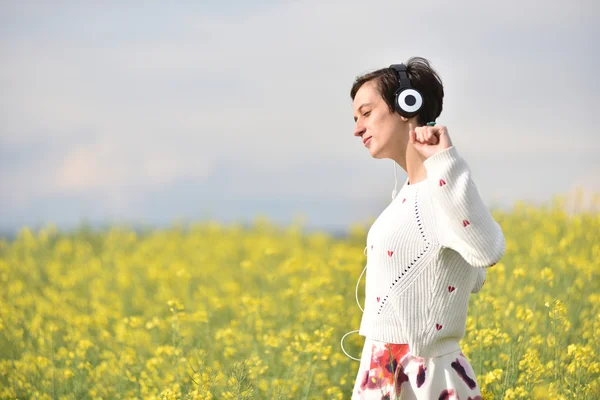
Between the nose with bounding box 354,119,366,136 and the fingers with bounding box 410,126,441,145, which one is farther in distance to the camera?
the nose with bounding box 354,119,366,136

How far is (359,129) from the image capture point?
6.79 feet

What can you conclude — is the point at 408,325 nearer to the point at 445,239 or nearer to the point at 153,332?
the point at 445,239

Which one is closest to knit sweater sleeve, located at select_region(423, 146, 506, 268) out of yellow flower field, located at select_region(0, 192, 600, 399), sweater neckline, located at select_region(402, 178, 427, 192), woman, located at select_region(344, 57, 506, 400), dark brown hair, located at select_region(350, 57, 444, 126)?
woman, located at select_region(344, 57, 506, 400)

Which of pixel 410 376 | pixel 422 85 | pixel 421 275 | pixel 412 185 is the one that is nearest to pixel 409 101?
pixel 422 85

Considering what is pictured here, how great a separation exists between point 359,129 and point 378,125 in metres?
0.08

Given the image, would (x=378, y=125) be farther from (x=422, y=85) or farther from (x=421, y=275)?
(x=421, y=275)

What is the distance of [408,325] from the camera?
1.88 m

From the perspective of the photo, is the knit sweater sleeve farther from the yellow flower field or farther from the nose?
the yellow flower field

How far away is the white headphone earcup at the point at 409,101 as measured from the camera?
1.93 m

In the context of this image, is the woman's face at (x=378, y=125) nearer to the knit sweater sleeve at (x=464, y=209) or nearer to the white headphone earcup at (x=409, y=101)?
the white headphone earcup at (x=409, y=101)

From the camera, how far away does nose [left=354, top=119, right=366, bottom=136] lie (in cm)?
206

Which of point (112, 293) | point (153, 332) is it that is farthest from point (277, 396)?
point (112, 293)

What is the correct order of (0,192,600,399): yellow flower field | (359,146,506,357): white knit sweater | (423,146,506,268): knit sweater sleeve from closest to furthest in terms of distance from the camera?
(423,146,506,268): knit sweater sleeve, (359,146,506,357): white knit sweater, (0,192,600,399): yellow flower field

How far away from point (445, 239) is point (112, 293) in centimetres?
488
